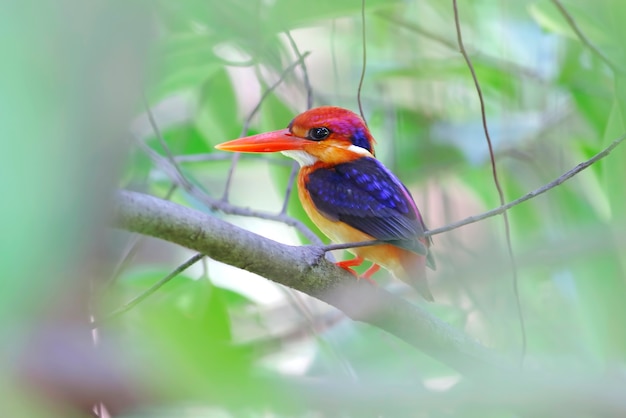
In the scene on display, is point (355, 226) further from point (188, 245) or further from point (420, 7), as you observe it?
point (420, 7)

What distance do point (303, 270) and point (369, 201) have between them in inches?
15.2

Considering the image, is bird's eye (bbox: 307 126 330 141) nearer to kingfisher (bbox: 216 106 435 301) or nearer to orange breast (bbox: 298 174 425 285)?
kingfisher (bbox: 216 106 435 301)

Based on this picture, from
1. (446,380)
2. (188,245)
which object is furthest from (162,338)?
(446,380)

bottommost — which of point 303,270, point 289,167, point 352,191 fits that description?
point 303,270

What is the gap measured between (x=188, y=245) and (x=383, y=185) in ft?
2.08

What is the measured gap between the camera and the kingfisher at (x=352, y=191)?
131 centimetres

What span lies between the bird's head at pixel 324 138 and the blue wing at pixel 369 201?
4cm

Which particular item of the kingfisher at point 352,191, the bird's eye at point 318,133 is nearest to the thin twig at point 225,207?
the kingfisher at point 352,191

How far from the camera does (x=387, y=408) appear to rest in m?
0.28

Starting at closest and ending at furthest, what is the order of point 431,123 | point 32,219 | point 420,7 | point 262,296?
point 32,219 → point 431,123 → point 420,7 → point 262,296

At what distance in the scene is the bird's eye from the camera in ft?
4.86

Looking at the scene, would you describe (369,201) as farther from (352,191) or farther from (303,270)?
(303,270)

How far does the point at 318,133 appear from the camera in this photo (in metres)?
1.49

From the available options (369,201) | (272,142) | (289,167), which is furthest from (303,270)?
(289,167)
